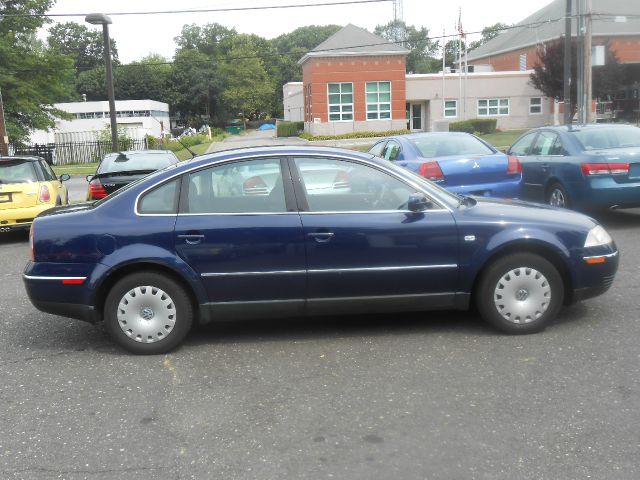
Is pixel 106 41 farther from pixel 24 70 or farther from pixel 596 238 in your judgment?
pixel 596 238

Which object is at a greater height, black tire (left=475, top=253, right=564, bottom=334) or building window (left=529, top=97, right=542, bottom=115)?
building window (left=529, top=97, right=542, bottom=115)

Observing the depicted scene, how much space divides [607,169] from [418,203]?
18.0 feet

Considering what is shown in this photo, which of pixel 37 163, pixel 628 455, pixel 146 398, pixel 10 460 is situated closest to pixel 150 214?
pixel 146 398

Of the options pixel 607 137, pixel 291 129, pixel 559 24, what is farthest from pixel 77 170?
pixel 559 24

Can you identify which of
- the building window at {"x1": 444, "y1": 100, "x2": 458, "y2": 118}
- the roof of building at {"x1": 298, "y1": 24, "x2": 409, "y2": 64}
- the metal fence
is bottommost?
the metal fence

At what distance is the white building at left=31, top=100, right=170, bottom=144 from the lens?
59.8 meters

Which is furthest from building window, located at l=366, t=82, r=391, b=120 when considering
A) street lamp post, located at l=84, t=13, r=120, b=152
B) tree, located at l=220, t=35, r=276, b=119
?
tree, located at l=220, t=35, r=276, b=119

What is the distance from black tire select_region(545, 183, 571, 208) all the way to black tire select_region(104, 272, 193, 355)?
6793mm

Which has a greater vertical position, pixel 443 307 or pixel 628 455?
pixel 443 307

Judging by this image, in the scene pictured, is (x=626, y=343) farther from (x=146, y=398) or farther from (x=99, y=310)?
(x=99, y=310)

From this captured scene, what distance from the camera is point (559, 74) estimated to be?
138 ft

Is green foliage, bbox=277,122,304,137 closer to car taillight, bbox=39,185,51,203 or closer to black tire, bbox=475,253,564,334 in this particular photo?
car taillight, bbox=39,185,51,203

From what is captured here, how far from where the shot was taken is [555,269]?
17.4 ft

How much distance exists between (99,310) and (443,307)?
269 cm
